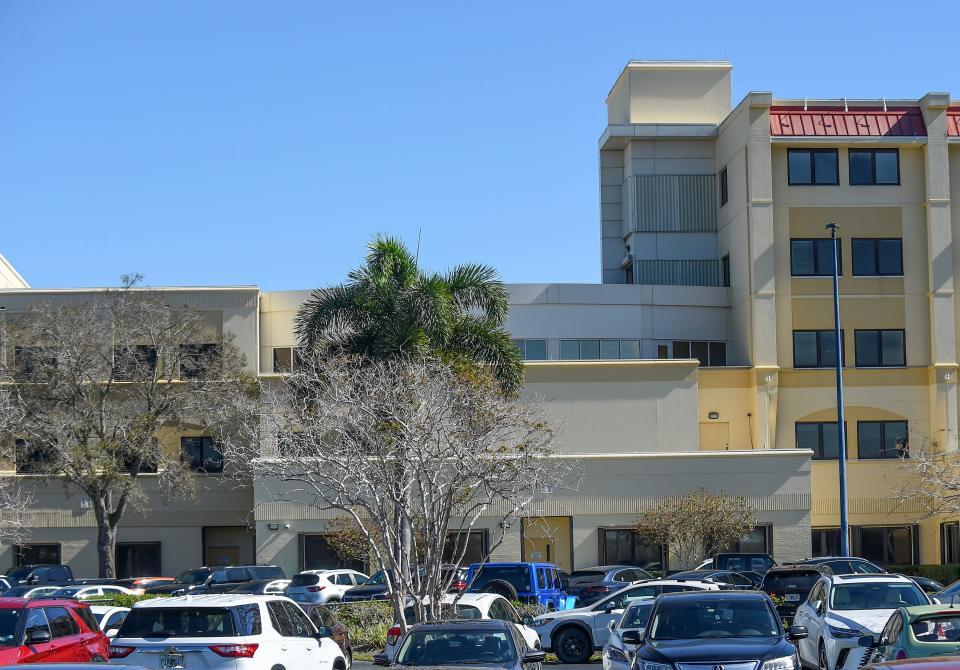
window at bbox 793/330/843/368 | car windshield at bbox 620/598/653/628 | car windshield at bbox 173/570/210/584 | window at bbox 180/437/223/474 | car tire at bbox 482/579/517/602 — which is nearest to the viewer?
car windshield at bbox 620/598/653/628

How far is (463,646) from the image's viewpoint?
1536 cm

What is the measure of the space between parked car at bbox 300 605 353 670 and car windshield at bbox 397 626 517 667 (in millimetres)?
4791

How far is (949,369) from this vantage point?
51.2 meters

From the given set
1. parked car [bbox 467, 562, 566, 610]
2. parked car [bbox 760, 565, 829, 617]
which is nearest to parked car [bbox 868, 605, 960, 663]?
parked car [bbox 760, 565, 829, 617]

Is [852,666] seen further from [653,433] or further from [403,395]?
[653,433]

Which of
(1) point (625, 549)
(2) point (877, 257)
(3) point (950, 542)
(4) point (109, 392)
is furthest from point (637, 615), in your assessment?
(2) point (877, 257)

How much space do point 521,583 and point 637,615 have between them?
10714mm

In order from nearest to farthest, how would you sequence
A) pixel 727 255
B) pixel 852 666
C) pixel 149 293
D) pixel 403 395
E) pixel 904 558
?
1. pixel 852 666
2. pixel 403 395
3. pixel 149 293
4. pixel 904 558
5. pixel 727 255

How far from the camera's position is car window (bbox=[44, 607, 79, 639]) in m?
18.2

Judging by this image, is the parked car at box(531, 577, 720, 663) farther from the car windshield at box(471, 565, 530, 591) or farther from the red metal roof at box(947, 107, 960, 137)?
the red metal roof at box(947, 107, 960, 137)

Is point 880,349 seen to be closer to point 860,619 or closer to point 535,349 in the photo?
point 535,349

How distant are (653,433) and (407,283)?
1419 centimetres

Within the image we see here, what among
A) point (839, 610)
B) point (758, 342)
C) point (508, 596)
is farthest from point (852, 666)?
point (758, 342)

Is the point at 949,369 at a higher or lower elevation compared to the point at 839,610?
higher
